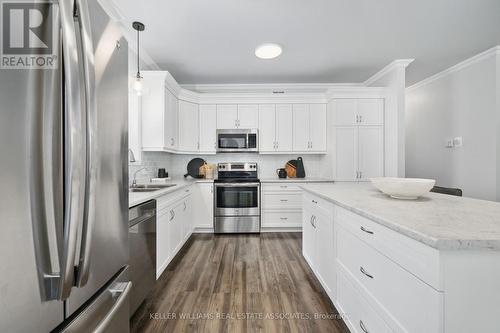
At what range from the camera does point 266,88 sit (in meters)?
4.21

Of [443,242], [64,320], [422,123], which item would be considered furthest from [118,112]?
[422,123]

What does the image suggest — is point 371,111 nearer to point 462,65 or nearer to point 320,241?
point 462,65

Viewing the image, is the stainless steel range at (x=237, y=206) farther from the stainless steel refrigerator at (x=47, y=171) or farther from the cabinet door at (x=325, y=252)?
the stainless steel refrigerator at (x=47, y=171)

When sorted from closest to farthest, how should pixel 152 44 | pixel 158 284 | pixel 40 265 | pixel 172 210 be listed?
pixel 40 265 → pixel 158 284 → pixel 172 210 → pixel 152 44

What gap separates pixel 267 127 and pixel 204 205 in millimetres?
1756

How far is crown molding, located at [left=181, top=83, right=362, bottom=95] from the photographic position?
164 inches

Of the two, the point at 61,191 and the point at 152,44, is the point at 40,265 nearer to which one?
the point at 61,191

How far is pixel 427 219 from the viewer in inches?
37.9

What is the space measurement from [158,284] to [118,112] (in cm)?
180

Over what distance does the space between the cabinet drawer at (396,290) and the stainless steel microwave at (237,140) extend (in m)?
2.70

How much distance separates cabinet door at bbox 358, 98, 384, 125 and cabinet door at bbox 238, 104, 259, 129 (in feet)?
5.70

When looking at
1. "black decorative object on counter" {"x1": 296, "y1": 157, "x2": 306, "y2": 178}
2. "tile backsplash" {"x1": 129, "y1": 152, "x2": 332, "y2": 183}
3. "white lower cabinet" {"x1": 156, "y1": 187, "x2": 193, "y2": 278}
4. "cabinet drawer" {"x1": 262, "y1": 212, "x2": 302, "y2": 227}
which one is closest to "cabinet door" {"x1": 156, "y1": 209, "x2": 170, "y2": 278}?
"white lower cabinet" {"x1": 156, "y1": 187, "x2": 193, "y2": 278}

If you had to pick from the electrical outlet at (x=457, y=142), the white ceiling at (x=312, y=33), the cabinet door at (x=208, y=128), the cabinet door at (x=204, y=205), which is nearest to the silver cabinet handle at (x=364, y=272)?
the white ceiling at (x=312, y=33)

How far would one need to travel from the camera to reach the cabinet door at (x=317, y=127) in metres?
3.94
